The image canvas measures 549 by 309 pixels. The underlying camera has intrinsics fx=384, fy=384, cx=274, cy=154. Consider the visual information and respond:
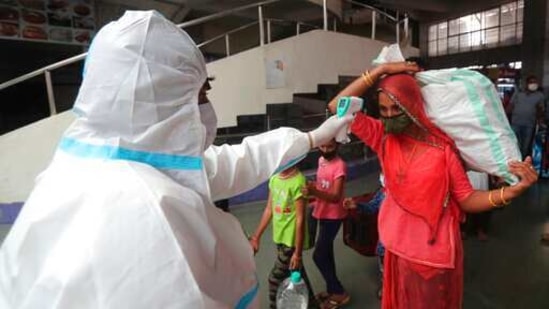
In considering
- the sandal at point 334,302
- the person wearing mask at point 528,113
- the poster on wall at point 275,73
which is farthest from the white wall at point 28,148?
the person wearing mask at point 528,113

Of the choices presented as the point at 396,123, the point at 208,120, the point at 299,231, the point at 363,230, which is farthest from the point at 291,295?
the point at 208,120

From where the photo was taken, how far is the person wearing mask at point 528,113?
559 cm

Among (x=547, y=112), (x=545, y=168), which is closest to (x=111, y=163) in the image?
(x=545, y=168)

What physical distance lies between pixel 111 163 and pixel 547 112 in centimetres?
719

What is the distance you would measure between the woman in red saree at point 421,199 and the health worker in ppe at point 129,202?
34.5 inches

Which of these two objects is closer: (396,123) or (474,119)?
(474,119)

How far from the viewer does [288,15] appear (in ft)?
27.7

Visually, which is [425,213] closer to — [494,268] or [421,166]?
[421,166]

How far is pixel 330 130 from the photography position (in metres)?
1.36

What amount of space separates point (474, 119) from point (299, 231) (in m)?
1.00

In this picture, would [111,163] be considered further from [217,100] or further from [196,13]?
[196,13]

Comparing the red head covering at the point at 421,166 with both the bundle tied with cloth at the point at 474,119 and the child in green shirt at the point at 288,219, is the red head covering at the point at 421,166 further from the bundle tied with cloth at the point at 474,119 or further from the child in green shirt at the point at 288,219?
the child in green shirt at the point at 288,219

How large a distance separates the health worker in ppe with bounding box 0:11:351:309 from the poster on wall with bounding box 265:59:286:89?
3091 mm

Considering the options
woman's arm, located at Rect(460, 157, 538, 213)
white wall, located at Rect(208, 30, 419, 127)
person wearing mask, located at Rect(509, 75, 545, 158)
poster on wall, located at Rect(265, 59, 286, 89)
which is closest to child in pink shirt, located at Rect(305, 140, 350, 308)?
woman's arm, located at Rect(460, 157, 538, 213)
